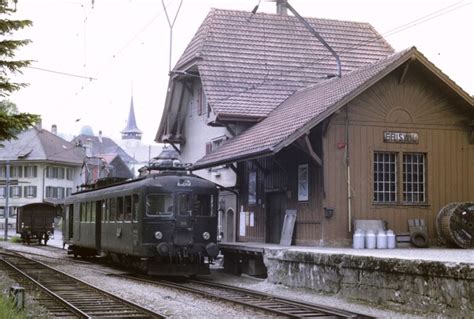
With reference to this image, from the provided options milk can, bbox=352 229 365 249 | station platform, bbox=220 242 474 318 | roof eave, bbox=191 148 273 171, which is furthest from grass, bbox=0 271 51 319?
milk can, bbox=352 229 365 249

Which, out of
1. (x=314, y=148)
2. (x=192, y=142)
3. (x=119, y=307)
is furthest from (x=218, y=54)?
Result: (x=119, y=307)

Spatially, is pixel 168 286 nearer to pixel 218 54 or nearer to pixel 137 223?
pixel 137 223

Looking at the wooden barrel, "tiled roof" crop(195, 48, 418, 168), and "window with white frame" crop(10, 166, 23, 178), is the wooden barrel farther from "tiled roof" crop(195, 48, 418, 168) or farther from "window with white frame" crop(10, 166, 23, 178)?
"window with white frame" crop(10, 166, 23, 178)

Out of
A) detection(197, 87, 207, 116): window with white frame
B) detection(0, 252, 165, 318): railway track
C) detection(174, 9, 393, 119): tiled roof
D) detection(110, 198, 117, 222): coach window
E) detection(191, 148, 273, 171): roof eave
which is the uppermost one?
detection(174, 9, 393, 119): tiled roof

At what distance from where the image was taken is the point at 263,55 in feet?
90.3

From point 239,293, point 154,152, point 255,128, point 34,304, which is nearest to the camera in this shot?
point 34,304

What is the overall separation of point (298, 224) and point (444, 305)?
8.73 m

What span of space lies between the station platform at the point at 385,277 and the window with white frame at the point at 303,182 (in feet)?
7.82

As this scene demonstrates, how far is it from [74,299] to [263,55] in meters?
15.5

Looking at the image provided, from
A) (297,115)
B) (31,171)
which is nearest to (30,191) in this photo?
(31,171)

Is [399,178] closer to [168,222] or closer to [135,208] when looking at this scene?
[168,222]

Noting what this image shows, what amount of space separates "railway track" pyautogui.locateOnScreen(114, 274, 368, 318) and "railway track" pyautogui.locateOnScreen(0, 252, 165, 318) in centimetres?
193

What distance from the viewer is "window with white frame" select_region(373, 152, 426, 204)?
19.4 meters

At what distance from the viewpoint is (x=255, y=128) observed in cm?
2325
